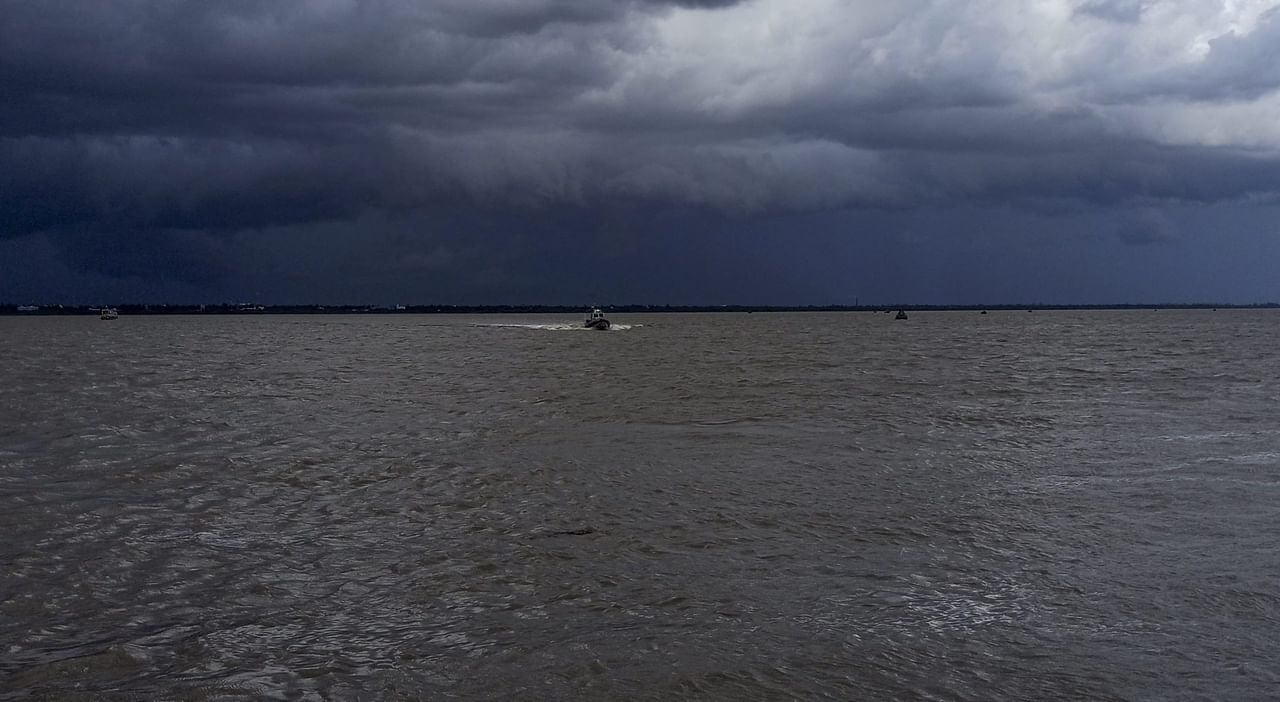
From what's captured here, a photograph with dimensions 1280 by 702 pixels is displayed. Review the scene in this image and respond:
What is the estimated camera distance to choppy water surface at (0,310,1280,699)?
31.9ft

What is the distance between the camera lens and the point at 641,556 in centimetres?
1433

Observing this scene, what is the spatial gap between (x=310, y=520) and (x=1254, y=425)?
87.0 feet

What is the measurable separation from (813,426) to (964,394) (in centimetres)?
1430

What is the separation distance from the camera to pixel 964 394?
42156mm

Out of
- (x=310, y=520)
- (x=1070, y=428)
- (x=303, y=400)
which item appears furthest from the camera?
(x=303, y=400)

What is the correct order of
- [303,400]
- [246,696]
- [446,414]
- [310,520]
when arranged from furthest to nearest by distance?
[303,400] < [446,414] < [310,520] < [246,696]

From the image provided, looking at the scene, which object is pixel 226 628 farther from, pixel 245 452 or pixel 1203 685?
pixel 245 452

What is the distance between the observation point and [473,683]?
9398 millimetres

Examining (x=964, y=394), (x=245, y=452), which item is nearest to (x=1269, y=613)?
(x=245, y=452)

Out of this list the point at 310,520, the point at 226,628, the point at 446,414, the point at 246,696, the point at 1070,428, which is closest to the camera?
the point at 246,696

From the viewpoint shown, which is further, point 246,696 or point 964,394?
point 964,394

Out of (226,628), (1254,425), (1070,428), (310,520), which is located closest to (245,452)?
(310,520)

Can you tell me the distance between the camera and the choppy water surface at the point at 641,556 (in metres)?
9.72

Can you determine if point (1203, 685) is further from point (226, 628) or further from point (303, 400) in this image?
point (303, 400)
